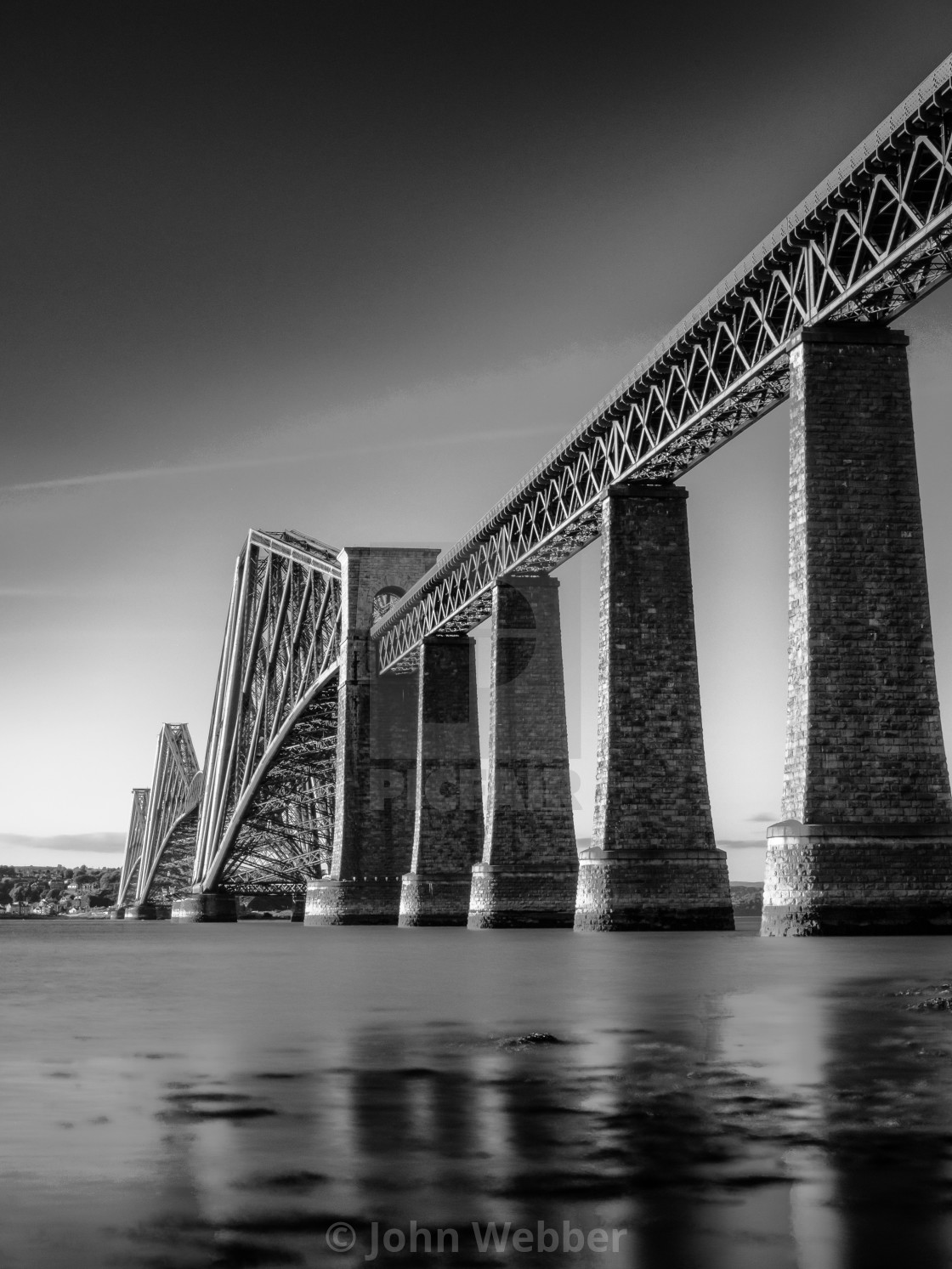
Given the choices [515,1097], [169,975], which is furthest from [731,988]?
[169,975]

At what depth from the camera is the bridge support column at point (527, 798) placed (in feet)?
168

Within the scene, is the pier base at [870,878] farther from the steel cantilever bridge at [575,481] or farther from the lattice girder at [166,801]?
the lattice girder at [166,801]

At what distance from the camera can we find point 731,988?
18.8 m

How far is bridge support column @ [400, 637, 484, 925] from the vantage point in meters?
62.2

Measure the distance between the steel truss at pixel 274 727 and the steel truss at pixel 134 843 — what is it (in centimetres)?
8324

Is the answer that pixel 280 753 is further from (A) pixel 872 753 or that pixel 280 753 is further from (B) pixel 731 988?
(B) pixel 731 988

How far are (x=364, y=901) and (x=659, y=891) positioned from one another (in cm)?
3345

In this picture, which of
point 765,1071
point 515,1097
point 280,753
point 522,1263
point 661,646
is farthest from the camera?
point 280,753

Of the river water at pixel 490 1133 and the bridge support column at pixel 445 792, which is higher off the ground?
the bridge support column at pixel 445 792

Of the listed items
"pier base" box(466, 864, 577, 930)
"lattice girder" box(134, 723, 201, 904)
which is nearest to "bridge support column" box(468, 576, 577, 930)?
"pier base" box(466, 864, 577, 930)

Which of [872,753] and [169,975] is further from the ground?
[872,753]

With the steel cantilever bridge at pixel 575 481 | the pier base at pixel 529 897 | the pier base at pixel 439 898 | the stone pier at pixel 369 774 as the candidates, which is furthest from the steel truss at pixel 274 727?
the pier base at pixel 529 897

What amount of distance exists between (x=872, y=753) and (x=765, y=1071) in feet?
65.6

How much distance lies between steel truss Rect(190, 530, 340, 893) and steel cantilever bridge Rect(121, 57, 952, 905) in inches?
6.0
